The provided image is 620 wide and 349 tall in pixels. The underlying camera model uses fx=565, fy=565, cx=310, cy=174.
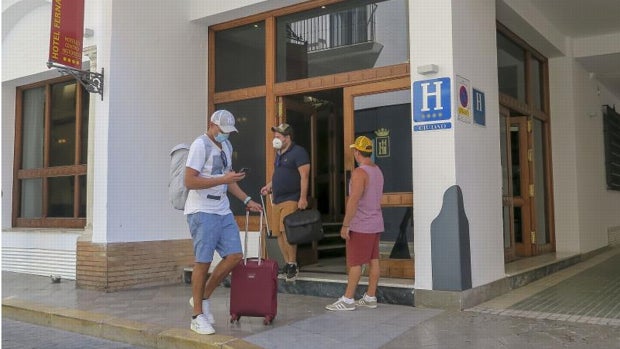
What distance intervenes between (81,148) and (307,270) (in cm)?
421

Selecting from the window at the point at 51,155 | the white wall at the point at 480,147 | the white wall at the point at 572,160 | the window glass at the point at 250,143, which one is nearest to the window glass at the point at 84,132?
the window at the point at 51,155

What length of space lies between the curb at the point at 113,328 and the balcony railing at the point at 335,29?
3.99m

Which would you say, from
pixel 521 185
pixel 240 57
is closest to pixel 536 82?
pixel 521 185

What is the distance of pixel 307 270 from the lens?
720 centimetres

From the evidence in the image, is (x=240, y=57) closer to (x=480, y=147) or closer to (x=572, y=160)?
(x=480, y=147)

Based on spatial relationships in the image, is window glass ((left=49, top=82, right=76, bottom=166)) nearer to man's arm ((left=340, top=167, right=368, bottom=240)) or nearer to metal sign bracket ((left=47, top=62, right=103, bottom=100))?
metal sign bracket ((left=47, top=62, right=103, bottom=100))

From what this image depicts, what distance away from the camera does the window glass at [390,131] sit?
6.29 meters

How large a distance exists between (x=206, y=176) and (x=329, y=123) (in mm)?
5159

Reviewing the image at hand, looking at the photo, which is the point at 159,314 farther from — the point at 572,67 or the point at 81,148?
the point at 572,67

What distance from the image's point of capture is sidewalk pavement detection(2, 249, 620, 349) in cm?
446

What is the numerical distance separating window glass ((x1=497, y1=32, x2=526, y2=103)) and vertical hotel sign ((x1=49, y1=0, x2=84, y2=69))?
5475mm

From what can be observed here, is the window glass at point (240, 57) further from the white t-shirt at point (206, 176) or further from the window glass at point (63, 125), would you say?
the white t-shirt at point (206, 176)

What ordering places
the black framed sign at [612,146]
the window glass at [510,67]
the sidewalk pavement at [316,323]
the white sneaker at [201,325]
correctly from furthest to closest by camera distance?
the black framed sign at [612,146] → the window glass at [510,67] → the white sneaker at [201,325] → the sidewalk pavement at [316,323]

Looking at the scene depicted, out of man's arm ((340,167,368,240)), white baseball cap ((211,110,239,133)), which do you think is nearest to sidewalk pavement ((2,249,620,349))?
man's arm ((340,167,368,240))
